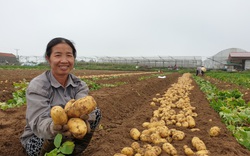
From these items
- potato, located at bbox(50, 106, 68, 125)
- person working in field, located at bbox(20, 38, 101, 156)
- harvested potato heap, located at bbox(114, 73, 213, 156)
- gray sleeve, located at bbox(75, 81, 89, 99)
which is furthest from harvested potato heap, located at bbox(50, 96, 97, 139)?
gray sleeve, located at bbox(75, 81, 89, 99)

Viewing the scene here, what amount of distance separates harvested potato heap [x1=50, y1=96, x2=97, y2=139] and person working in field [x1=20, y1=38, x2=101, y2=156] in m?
0.13

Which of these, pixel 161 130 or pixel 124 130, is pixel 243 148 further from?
pixel 124 130

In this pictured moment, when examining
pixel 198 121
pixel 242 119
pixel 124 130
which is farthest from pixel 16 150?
pixel 242 119

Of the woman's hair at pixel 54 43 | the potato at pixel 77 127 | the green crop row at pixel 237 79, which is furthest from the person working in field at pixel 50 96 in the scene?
the green crop row at pixel 237 79

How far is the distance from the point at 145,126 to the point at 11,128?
7.83 feet

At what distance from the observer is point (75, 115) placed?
8.12 ft

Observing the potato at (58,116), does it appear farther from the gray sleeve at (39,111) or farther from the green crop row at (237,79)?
the green crop row at (237,79)

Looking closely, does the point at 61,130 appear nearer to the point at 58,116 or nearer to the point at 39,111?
the point at 58,116

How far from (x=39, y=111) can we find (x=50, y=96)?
44cm

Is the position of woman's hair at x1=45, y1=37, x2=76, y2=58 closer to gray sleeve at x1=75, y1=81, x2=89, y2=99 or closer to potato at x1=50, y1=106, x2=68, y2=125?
gray sleeve at x1=75, y1=81, x2=89, y2=99

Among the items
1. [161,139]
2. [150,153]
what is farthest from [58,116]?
[161,139]

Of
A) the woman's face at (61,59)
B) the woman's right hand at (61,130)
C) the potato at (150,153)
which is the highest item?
the woman's face at (61,59)

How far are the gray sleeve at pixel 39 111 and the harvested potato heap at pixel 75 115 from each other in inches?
7.7

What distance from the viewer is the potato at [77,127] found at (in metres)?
2.32
